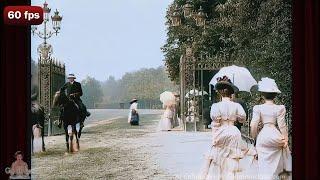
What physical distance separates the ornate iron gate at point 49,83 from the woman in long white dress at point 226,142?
1195 millimetres

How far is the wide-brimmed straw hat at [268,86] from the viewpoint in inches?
163

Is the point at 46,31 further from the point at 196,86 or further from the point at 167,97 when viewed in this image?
the point at 196,86

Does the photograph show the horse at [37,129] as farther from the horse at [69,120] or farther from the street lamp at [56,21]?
the street lamp at [56,21]

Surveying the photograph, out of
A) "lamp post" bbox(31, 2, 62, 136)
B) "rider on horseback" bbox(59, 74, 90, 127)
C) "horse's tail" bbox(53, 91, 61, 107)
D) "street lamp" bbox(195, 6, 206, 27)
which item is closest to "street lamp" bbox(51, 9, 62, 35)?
"lamp post" bbox(31, 2, 62, 136)

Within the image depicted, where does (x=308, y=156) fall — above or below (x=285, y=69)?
below

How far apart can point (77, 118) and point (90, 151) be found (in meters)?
0.28

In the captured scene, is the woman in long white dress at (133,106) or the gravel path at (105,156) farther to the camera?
the woman in long white dress at (133,106)

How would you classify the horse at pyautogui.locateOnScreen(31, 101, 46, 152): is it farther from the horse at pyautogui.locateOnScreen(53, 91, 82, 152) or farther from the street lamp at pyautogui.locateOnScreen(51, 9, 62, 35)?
the street lamp at pyautogui.locateOnScreen(51, 9, 62, 35)

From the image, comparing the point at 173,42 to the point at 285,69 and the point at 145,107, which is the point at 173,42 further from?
the point at 285,69

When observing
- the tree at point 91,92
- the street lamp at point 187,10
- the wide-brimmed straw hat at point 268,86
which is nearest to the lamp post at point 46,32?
the tree at point 91,92

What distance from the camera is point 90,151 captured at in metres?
4.15

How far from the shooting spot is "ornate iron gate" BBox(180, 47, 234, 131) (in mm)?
4199


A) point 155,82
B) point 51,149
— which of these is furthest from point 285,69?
point 51,149

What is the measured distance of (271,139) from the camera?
163 inches
